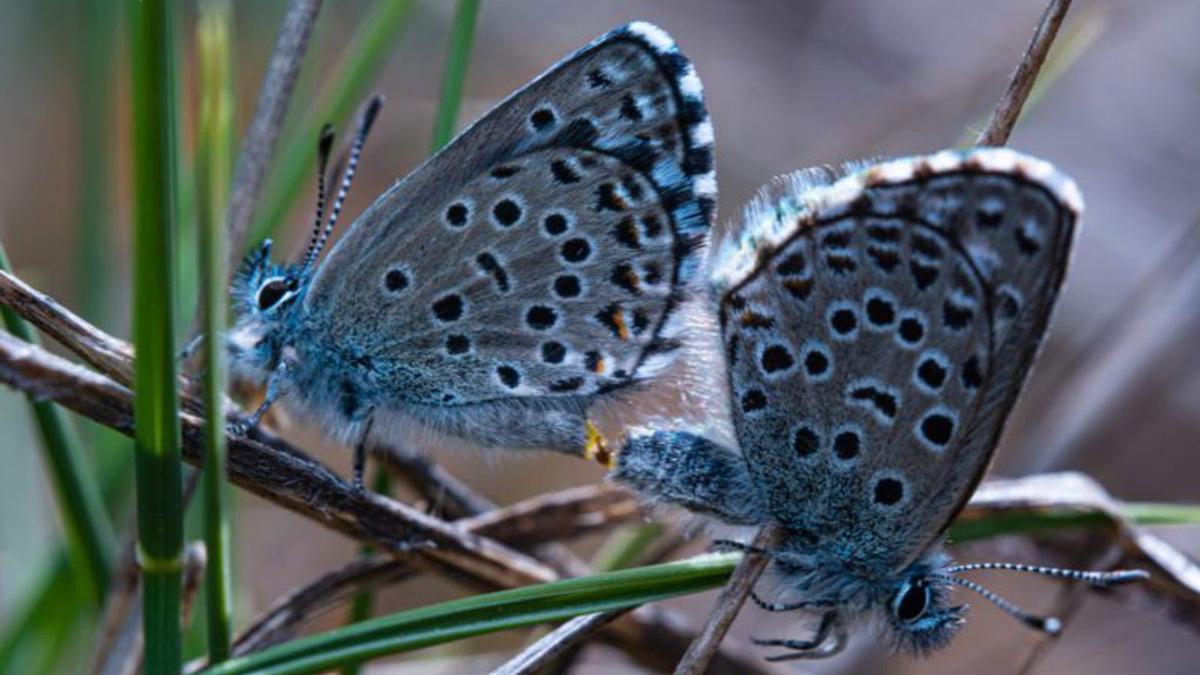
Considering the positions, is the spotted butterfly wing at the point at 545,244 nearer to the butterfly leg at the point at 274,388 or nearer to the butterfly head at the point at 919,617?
the butterfly leg at the point at 274,388

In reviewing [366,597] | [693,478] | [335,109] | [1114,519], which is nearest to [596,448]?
[693,478]

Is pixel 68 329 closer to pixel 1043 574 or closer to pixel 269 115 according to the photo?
pixel 269 115

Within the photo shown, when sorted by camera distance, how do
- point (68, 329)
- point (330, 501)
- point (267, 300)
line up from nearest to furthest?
point (68, 329) → point (330, 501) → point (267, 300)

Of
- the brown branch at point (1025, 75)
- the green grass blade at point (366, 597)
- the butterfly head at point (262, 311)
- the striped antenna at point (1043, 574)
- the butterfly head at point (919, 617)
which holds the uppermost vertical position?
the brown branch at point (1025, 75)

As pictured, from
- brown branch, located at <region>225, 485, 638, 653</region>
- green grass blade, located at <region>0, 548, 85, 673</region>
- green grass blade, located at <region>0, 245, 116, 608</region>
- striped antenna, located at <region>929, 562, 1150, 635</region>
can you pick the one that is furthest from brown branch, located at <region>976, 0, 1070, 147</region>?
green grass blade, located at <region>0, 548, 85, 673</region>

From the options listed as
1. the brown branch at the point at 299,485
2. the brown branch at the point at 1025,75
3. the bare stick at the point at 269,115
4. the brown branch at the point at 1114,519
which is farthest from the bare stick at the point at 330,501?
the brown branch at the point at 1025,75

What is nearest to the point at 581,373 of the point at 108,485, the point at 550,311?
the point at 550,311
